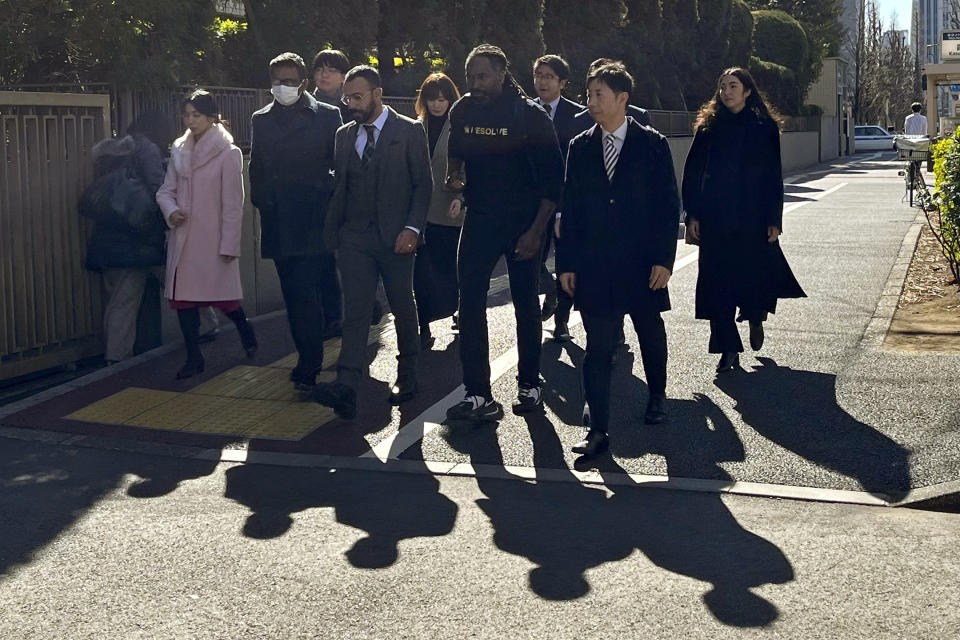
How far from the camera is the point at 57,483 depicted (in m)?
6.05

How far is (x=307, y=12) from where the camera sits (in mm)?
17125

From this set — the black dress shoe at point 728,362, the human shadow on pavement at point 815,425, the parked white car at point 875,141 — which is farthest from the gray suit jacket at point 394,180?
the parked white car at point 875,141

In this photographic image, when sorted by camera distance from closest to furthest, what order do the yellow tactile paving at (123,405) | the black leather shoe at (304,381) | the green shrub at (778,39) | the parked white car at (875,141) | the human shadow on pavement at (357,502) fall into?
the human shadow on pavement at (357,502) → the yellow tactile paving at (123,405) → the black leather shoe at (304,381) → the green shrub at (778,39) → the parked white car at (875,141)

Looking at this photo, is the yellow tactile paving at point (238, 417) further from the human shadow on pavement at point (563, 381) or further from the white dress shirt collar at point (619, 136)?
the white dress shirt collar at point (619, 136)

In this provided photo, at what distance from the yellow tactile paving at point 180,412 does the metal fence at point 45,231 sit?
4.04 ft

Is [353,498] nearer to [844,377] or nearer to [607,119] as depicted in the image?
[607,119]

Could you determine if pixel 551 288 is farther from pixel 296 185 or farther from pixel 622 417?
pixel 622 417

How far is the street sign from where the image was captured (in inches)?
1561

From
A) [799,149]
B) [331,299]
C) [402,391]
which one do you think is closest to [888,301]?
[331,299]

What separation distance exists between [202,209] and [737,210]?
3.11 meters

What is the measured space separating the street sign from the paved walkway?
106 feet

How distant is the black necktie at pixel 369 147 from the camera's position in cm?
711

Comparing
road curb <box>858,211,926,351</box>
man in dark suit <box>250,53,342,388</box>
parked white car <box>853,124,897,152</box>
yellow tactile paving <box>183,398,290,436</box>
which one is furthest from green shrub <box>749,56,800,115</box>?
yellow tactile paving <box>183,398,290,436</box>

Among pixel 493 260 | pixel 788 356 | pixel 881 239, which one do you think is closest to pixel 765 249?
pixel 788 356
